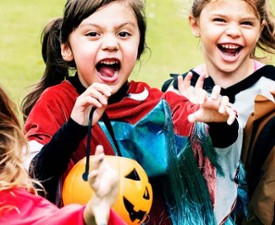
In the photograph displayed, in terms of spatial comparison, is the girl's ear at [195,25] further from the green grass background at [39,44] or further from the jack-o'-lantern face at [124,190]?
the green grass background at [39,44]

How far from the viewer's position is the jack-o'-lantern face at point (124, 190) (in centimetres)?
493

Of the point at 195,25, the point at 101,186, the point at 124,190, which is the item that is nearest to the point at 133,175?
the point at 124,190

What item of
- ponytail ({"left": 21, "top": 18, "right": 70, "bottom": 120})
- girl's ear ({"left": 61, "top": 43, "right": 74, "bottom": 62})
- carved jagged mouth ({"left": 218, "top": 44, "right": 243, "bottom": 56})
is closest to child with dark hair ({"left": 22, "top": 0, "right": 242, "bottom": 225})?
girl's ear ({"left": 61, "top": 43, "right": 74, "bottom": 62})

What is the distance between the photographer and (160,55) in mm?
12516

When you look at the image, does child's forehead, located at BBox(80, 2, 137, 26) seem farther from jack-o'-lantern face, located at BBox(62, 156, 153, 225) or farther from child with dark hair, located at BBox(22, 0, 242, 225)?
jack-o'-lantern face, located at BBox(62, 156, 153, 225)

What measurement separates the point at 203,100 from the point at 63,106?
638 millimetres

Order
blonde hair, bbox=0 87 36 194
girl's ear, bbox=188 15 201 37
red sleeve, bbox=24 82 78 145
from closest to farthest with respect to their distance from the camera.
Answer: blonde hair, bbox=0 87 36 194
red sleeve, bbox=24 82 78 145
girl's ear, bbox=188 15 201 37

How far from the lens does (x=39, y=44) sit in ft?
41.5

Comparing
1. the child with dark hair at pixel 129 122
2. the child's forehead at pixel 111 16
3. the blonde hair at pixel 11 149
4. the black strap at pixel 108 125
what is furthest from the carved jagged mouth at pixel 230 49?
the blonde hair at pixel 11 149

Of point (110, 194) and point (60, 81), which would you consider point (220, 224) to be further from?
point (110, 194)

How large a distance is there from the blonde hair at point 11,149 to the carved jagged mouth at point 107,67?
52 cm

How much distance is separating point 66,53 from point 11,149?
2.69ft

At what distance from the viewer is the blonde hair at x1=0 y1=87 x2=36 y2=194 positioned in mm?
4562

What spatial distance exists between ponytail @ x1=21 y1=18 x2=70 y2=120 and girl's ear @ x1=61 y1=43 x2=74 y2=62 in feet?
0.58
